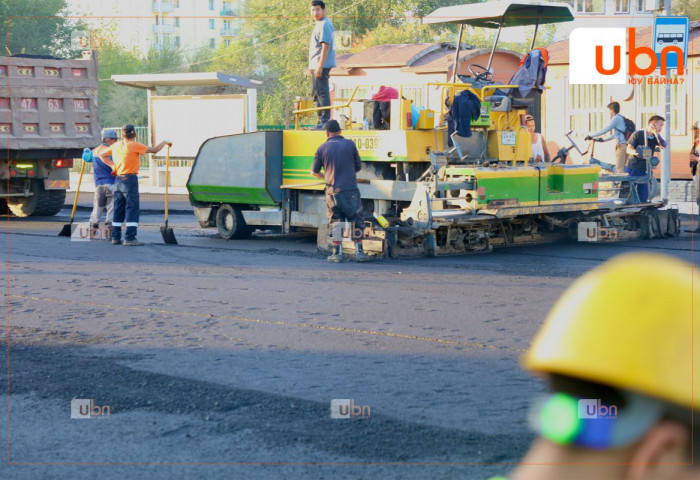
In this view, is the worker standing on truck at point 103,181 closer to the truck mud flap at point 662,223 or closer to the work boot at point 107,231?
the work boot at point 107,231

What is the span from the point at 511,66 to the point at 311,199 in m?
14.2

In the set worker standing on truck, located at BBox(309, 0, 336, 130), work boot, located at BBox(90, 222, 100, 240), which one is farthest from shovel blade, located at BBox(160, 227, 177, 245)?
worker standing on truck, located at BBox(309, 0, 336, 130)

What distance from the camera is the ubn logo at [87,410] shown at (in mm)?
5559

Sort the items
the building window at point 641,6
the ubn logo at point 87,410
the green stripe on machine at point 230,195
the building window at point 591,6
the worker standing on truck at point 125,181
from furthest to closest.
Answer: the building window at point 591,6, the building window at point 641,6, the green stripe on machine at point 230,195, the worker standing on truck at point 125,181, the ubn logo at point 87,410

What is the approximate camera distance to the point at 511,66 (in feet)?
89.0

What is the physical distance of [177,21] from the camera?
111 metres

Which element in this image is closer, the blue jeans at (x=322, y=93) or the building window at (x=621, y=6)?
the blue jeans at (x=322, y=93)

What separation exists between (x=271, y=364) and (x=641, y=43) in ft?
65.9

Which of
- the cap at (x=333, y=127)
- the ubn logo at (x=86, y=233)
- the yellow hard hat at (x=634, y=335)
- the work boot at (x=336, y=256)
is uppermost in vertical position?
the cap at (x=333, y=127)

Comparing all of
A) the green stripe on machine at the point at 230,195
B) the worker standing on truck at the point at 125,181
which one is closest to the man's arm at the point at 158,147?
the worker standing on truck at the point at 125,181

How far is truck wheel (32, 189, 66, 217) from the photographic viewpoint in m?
19.9

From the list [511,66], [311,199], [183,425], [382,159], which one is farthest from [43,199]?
[183,425]

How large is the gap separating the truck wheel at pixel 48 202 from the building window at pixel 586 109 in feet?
42.6

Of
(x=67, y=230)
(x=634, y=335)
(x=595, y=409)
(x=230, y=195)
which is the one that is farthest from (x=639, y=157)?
(x=634, y=335)
